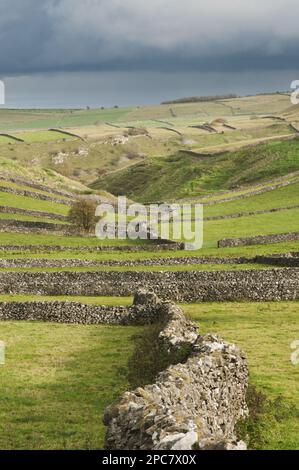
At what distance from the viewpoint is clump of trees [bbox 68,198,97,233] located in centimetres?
7531

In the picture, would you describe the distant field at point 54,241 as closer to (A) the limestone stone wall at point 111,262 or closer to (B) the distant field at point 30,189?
(A) the limestone stone wall at point 111,262

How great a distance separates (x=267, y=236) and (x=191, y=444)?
52.7 meters

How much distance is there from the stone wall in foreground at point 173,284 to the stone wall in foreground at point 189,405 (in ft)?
57.6

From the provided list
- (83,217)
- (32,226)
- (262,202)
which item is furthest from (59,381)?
(262,202)

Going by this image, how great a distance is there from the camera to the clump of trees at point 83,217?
7531 centimetres

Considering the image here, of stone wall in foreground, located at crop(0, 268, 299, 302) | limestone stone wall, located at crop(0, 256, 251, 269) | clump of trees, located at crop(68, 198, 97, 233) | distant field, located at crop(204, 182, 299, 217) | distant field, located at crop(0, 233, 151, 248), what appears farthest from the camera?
distant field, located at crop(204, 182, 299, 217)

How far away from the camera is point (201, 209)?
93500 mm

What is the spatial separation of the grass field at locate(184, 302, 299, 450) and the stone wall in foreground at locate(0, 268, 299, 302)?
3.57ft

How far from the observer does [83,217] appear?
7550cm

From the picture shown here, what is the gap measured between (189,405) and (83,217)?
197ft

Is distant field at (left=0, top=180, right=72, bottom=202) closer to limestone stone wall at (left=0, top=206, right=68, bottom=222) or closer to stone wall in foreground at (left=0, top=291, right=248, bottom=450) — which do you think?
limestone stone wall at (left=0, top=206, right=68, bottom=222)

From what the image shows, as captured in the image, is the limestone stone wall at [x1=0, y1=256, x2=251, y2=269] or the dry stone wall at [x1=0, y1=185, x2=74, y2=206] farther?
the dry stone wall at [x1=0, y1=185, x2=74, y2=206]

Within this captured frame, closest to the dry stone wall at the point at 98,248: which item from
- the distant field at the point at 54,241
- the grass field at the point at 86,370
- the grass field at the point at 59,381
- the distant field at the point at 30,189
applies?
the distant field at the point at 54,241

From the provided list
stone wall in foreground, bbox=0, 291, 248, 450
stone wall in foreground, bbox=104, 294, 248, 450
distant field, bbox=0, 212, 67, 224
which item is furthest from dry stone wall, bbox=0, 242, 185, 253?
stone wall in foreground, bbox=104, 294, 248, 450
